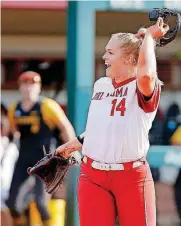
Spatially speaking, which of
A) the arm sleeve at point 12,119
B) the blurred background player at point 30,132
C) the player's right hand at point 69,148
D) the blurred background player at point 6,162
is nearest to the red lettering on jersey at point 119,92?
the player's right hand at point 69,148

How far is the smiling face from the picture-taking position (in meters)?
3.98

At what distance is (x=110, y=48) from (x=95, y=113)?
1.14 feet

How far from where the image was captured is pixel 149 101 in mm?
3801

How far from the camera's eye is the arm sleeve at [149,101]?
12.5 ft

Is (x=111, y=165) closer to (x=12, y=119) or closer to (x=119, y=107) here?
(x=119, y=107)

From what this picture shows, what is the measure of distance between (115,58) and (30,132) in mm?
3385

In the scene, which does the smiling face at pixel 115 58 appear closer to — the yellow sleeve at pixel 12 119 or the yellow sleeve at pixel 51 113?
the yellow sleeve at pixel 51 113

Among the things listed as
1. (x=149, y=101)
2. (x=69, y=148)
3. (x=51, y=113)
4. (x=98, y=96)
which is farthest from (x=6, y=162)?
(x=149, y=101)

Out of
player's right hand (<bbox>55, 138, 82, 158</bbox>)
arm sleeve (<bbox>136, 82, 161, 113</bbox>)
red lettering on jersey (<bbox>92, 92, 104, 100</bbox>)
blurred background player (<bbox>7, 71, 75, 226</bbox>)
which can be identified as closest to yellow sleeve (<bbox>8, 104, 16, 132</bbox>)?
blurred background player (<bbox>7, 71, 75, 226</bbox>)

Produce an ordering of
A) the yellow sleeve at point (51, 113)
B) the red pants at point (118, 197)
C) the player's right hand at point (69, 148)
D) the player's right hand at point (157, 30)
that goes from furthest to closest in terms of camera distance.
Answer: the yellow sleeve at point (51, 113), the player's right hand at point (69, 148), the red pants at point (118, 197), the player's right hand at point (157, 30)

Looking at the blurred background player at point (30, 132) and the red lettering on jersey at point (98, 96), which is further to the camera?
the blurred background player at point (30, 132)

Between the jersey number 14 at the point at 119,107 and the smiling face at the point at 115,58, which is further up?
the smiling face at the point at 115,58

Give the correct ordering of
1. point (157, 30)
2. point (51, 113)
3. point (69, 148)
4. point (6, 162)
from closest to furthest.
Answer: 1. point (157, 30)
2. point (69, 148)
3. point (51, 113)
4. point (6, 162)

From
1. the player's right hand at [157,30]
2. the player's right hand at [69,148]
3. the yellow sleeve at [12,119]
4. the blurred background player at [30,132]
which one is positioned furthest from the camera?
the yellow sleeve at [12,119]
